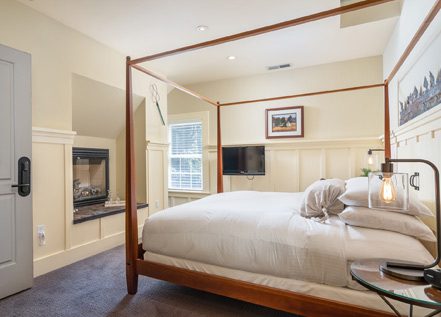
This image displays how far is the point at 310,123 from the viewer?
411cm

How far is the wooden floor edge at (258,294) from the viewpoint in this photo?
4.64 ft

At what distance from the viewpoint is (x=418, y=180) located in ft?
6.48

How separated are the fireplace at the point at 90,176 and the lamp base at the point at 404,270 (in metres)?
3.58

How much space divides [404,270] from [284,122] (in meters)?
3.23

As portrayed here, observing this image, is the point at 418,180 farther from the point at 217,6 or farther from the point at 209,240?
the point at 217,6

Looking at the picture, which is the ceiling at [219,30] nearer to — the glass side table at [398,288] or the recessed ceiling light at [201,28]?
the recessed ceiling light at [201,28]

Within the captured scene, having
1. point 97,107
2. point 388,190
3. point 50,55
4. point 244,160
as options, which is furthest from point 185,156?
point 388,190

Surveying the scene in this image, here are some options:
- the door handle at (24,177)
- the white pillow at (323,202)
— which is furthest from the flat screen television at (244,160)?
the door handle at (24,177)

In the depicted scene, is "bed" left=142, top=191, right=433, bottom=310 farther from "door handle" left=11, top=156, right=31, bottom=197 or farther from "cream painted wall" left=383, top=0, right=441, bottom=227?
"door handle" left=11, top=156, right=31, bottom=197

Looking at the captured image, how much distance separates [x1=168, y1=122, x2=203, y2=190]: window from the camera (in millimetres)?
4973

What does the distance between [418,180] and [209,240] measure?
5.35ft

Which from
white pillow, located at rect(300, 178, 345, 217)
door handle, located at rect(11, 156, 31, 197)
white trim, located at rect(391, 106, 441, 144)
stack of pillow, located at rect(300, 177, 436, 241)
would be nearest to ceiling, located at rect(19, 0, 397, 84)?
white trim, located at rect(391, 106, 441, 144)

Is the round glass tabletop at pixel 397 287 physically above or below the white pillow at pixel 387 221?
below

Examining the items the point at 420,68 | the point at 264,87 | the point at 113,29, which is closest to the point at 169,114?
the point at 264,87
